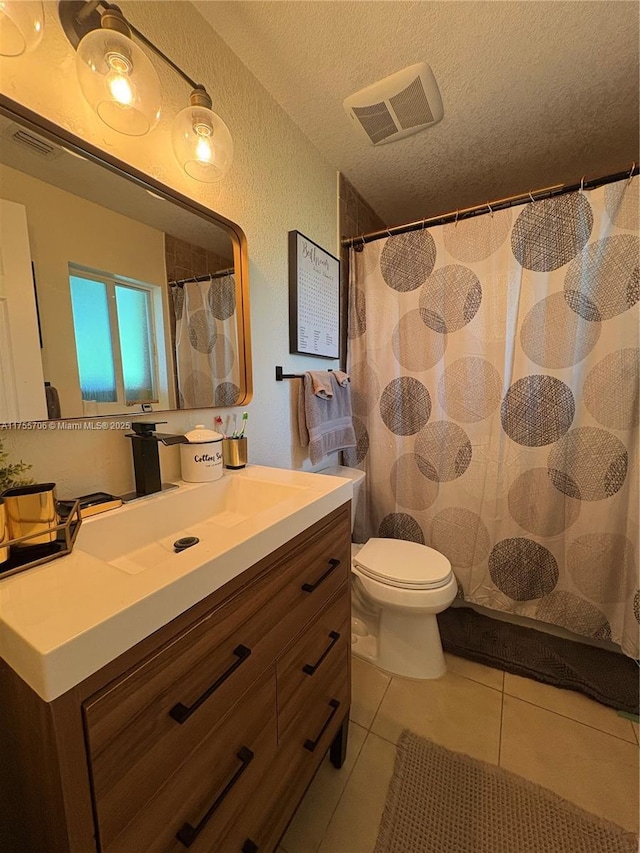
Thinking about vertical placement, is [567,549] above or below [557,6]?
below

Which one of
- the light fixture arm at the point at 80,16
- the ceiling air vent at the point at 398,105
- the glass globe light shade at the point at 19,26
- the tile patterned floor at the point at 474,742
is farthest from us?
the ceiling air vent at the point at 398,105

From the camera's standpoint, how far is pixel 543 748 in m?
1.16

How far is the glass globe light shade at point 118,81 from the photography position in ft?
2.38

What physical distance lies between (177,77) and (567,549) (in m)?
2.22

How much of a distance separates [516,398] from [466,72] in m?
1.25

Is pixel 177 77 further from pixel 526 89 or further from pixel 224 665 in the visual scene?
pixel 224 665

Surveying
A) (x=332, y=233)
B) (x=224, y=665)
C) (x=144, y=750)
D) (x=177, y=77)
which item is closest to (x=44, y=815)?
(x=144, y=750)

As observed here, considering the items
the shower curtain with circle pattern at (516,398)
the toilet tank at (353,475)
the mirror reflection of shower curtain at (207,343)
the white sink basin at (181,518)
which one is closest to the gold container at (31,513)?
the white sink basin at (181,518)

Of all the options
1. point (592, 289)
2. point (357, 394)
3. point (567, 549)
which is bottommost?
point (567, 549)

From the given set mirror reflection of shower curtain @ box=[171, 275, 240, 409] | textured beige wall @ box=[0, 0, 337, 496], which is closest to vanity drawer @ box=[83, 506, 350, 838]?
textured beige wall @ box=[0, 0, 337, 496]

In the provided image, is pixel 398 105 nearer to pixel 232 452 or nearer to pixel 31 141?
pixel 31 141

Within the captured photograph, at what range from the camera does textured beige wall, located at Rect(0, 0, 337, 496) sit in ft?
2.39

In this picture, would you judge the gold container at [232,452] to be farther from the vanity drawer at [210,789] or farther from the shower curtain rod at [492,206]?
the shower curtain rod at [492,206]

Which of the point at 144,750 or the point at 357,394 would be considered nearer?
the point at 144,750
